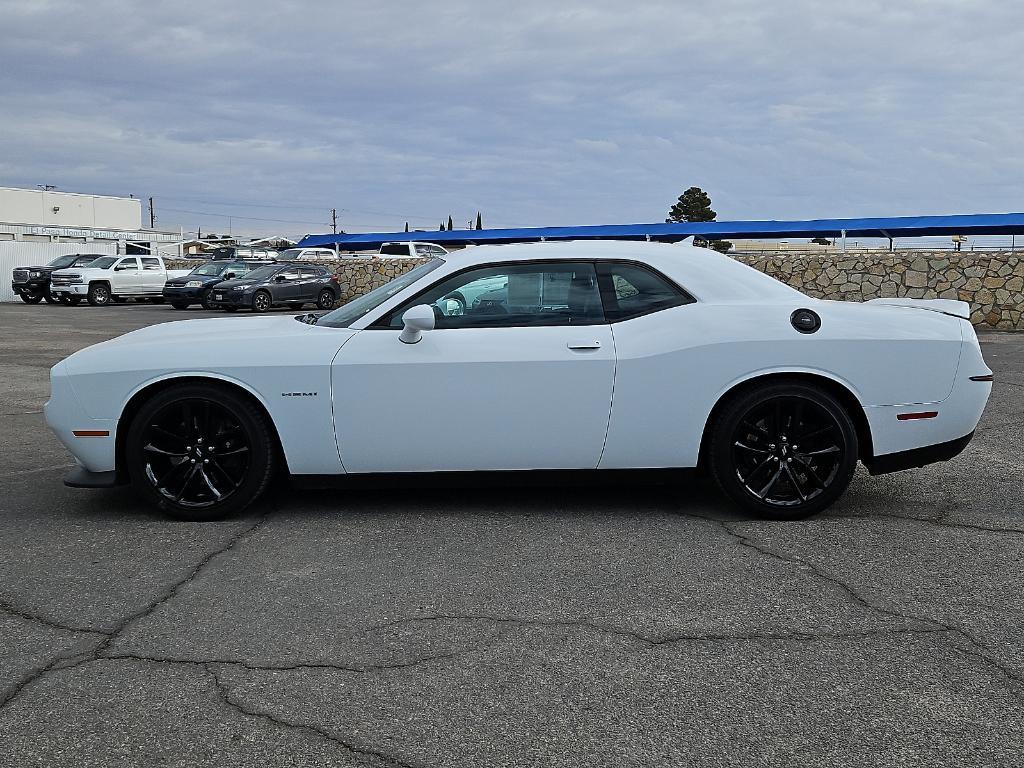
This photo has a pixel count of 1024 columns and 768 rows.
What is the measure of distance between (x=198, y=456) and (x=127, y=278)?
32006 mm

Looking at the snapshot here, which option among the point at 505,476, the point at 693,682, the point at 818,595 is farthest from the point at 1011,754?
the point at 505,476

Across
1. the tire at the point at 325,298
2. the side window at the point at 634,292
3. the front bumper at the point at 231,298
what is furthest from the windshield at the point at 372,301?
the tire at the point at 325,298

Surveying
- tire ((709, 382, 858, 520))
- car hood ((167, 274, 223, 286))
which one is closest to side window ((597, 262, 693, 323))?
tire ((709, 382, 858, 520))

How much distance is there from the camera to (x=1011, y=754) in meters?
2.88

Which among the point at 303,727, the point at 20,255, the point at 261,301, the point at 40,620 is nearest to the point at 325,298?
the point at 261,301

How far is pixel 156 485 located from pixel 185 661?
201 cm

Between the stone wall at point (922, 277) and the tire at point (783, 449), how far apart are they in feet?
57.4

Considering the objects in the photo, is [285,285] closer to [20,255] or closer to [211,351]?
[20,255]

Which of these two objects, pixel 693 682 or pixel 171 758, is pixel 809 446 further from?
pixel 171 758

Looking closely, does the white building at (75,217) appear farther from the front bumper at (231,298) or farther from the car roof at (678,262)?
the car roof at (678,262)

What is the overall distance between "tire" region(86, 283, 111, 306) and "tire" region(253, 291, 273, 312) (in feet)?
21.8

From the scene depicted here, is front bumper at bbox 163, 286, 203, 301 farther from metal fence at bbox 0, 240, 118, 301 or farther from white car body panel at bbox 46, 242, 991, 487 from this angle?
white car body panel at bbox 46, 242, 991, 487

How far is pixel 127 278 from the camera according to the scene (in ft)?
115

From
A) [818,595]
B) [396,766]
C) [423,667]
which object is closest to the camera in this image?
[396,766]
